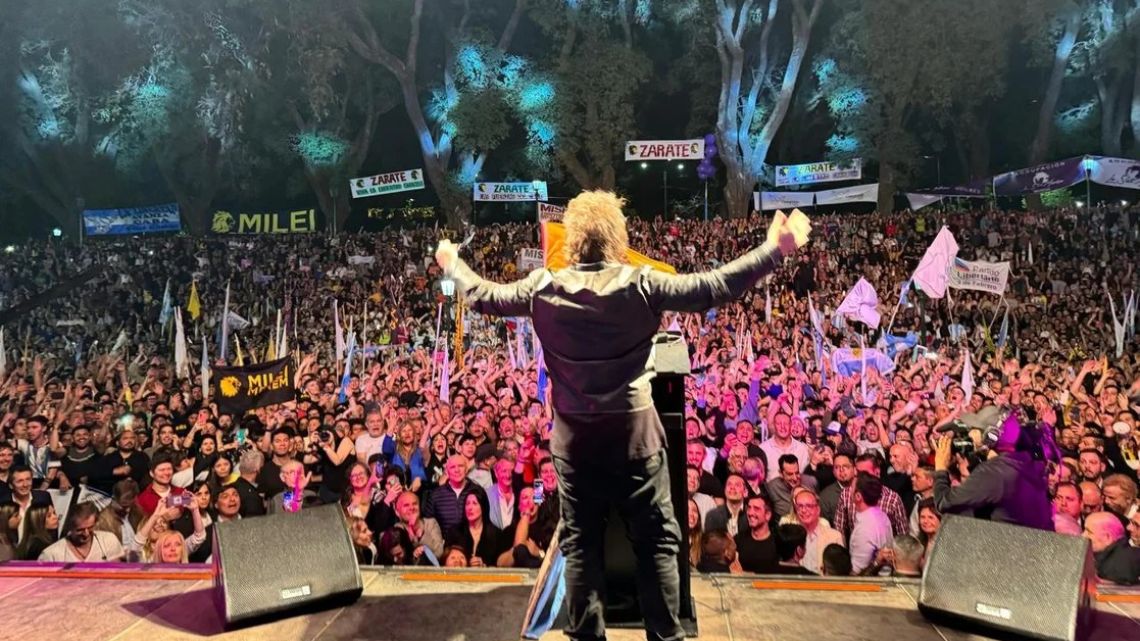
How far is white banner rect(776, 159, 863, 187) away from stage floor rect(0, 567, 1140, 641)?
42.6 feet

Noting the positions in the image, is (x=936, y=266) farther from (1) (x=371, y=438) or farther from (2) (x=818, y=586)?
(1) (x=371, y=438)

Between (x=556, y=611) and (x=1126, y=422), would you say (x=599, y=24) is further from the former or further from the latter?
(x=556, y=611)

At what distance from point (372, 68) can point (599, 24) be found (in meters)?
4.88

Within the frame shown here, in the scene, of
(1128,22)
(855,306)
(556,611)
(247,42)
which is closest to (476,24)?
(247,42)

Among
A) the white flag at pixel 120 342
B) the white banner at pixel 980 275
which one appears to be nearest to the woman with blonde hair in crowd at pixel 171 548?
the white flag at pixel 120 342

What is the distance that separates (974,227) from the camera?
10.5 meters

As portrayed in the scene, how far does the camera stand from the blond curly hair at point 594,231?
1.92 m

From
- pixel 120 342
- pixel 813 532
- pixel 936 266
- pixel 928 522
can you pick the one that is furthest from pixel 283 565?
pixel 120 342

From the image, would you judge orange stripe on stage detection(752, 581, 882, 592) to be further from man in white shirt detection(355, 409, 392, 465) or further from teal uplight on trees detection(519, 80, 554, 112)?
teal uplight on trees detection(519, 80, 554, 112)

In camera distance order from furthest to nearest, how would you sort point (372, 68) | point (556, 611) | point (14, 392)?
point (372, 68) → point (14, 392) → point (556, 611)

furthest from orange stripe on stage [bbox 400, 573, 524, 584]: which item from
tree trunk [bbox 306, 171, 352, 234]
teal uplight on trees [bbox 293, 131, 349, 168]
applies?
teal uplight on trees [bbox 293, 131, 349, 168]

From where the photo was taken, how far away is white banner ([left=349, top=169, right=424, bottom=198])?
14617 millimetres

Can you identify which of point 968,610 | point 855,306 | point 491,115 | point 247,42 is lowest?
point 968,610

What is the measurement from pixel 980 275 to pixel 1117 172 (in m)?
8.26
